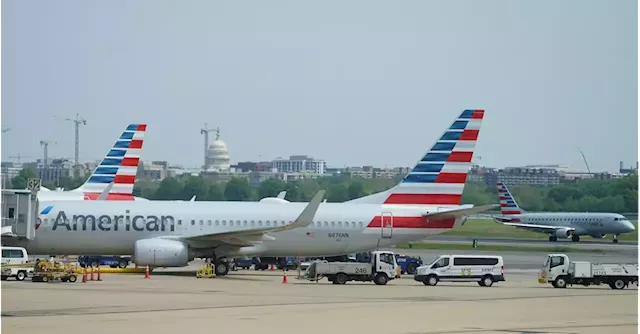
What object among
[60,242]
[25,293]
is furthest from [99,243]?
[25,293]

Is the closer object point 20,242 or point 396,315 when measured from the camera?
point 396,315

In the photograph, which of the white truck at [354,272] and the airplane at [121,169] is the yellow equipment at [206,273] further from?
the airplane at [121,169]

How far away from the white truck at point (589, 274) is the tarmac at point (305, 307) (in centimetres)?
50

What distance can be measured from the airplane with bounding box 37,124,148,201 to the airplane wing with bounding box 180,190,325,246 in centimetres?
2386

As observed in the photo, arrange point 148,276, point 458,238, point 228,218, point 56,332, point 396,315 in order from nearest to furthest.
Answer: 1. point 56,332
2. point 396,315
3. point 148,276
4. point 228,218
5. point 458,238

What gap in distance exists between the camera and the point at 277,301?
127ft

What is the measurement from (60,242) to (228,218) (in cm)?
803

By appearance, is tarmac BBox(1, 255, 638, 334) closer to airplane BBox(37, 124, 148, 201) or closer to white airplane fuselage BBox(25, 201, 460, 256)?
white airplane fuselage BBox(25, 201, 460, 256)

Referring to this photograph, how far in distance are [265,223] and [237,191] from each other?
7731cm

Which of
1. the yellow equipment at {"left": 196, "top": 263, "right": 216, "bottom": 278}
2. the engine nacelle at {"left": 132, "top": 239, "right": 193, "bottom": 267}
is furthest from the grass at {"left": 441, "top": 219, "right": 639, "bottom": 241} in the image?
the engine nacelle at {"left": 132, "top": 239, "right": 193, "bottom": 267}

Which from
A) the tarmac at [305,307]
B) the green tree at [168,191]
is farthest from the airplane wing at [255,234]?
the green tree at [168,191]

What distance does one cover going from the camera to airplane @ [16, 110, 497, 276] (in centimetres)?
5344

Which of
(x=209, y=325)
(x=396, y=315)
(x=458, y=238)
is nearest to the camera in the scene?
(x=209, y=325)

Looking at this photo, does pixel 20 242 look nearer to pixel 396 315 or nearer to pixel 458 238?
pixel 396 315
